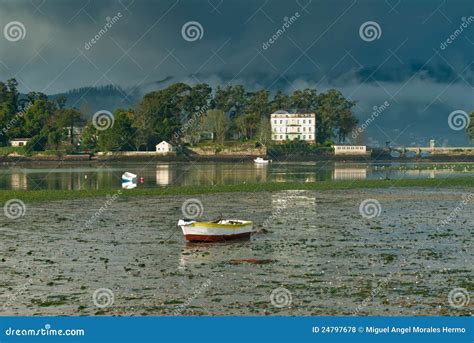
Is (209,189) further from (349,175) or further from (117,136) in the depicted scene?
(117,136)

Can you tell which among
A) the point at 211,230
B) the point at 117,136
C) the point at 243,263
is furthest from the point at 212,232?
the point at 117,136

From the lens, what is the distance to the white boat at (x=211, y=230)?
132 feet

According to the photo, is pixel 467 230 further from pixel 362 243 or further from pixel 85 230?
pixel 85 230

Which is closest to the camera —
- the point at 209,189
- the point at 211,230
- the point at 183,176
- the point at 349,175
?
the point at 211,230

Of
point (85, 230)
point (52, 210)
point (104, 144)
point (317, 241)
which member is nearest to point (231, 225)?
point (317, 241)

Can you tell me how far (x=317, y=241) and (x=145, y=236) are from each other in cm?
984

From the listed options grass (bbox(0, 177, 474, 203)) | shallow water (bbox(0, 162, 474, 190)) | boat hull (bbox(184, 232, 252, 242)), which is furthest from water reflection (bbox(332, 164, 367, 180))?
boat hull (bbox(184, 232, 252, 242))

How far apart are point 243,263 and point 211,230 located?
642 cm

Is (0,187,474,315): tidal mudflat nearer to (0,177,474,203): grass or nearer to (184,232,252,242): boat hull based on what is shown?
(184,232,252,242): boat hull

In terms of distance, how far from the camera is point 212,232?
40.7m

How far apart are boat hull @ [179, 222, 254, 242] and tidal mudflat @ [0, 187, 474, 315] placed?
68cm

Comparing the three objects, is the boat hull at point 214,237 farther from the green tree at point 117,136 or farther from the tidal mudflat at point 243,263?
the green tree at point 117,136

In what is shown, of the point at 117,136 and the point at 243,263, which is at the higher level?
the point at 117,136

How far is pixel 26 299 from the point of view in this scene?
27562 millimetres
